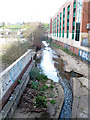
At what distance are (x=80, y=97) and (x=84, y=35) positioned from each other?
1735 cm

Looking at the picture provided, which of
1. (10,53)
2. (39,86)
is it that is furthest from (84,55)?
(10,53)

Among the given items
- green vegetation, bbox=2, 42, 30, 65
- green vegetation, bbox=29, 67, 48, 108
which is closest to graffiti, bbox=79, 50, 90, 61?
green vegetation, bbox=29, 67, 48, 108

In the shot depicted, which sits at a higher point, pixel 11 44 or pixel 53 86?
pixel 11 44

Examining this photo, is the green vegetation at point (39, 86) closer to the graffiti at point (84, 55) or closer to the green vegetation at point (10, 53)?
the green vegetation at point (10, 53)

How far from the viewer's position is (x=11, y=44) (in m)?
11.6

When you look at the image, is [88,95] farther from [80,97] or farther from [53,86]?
[53,86]

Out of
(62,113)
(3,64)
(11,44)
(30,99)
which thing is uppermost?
(11,44)

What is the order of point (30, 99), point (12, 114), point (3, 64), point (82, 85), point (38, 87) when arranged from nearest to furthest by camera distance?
point (12, 114) → point (30, 99) → point (38, 87) → point (82, 85) → point (3, 64)

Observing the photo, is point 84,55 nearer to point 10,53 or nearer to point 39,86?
point 39,86

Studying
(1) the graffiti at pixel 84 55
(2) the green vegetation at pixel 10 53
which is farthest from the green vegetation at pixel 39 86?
(1) the graffiti at pixel 84 55

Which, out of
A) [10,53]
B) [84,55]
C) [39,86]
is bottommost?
[39,86]

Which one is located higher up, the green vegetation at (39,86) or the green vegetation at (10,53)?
the green vegetation at (10,53)

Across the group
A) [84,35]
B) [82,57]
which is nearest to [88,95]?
[82,57]

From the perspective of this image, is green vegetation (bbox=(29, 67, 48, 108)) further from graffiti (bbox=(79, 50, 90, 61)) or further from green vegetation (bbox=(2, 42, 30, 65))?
graffiti (bbox=(79, 50, 90, 61))
